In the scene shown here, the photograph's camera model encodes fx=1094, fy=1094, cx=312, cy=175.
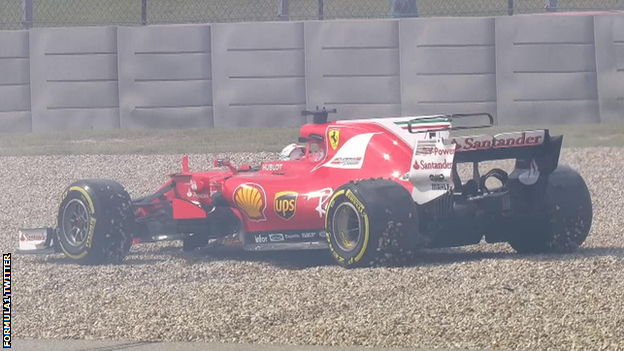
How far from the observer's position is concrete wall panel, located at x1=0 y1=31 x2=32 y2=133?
17266mm

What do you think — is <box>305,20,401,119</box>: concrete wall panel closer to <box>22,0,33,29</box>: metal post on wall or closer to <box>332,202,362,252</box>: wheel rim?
<box>22,0,33,29</box>: metal post on wall

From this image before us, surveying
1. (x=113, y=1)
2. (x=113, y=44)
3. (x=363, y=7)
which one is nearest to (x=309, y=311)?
(x=113, y=44)

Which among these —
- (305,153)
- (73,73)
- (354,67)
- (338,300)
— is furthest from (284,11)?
(338,300)

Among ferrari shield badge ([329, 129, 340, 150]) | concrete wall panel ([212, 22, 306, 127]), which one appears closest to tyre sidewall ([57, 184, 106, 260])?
ferrari shield badge ([329, 129, 340, 150])

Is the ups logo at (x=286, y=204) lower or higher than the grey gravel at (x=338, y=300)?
higher

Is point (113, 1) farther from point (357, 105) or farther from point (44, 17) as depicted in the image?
point (357, 105)

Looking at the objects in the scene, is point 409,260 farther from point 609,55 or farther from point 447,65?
point 609,55

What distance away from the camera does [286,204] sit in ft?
31.7

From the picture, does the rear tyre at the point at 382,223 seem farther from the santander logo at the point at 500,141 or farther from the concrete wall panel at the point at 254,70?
the concrete wall panel at the point at 254,70

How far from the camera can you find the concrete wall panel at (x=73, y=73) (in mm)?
17219

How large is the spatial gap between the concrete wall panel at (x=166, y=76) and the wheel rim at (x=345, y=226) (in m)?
8.39

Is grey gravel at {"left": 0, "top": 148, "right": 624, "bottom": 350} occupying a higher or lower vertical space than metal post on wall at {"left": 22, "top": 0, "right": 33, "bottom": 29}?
lower

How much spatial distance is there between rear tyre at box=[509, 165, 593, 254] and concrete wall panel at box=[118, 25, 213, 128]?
8.59 metres

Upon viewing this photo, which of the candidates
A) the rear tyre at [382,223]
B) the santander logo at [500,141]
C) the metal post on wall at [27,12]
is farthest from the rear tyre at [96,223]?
the metal post on wall at [27,12]
